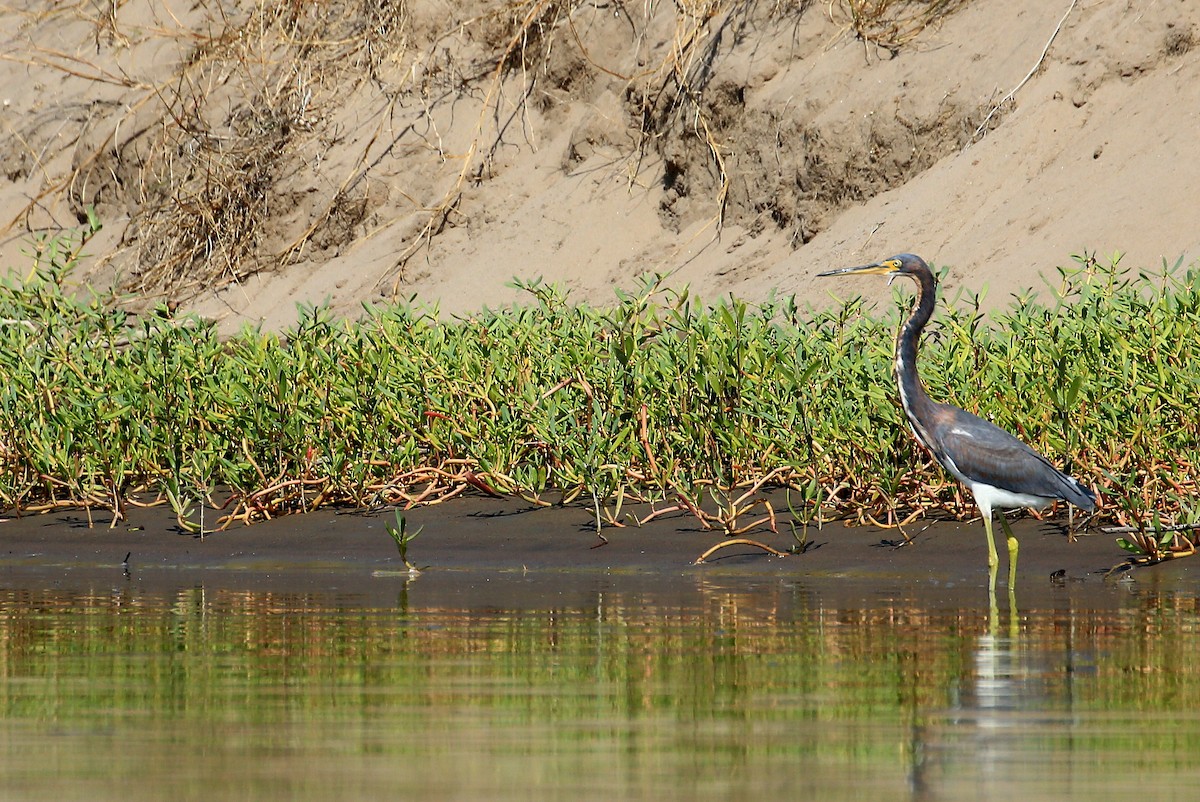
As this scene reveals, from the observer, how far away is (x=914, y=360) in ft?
29.8

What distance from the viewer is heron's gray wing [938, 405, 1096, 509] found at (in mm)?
8438

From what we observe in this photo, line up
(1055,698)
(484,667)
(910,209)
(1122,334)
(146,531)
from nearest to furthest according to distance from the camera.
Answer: (1055,698), (484,667), (1122,334), (146,531), (910,209)

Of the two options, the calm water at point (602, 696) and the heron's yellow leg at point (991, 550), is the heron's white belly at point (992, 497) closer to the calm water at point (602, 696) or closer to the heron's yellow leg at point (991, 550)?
the heron's yellow leg at point (991, 550)

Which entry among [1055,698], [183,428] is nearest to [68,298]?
[183,428]

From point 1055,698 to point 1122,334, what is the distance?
4394 millimetres

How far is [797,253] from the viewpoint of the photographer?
15219mm

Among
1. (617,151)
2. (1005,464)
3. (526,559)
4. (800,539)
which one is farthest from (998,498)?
(617,151)

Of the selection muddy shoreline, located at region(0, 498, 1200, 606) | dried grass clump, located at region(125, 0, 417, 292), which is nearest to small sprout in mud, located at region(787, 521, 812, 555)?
muddy shoreline, located at region(0, 498, 1200, 606)

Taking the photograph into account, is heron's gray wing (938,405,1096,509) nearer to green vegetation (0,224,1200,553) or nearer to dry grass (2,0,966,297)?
green vegetation (0,224,1200,553)

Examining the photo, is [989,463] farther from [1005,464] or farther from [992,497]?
[992,497]

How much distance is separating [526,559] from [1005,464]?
7.51ft

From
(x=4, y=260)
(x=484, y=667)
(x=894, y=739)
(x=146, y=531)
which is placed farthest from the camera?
(x=4, y=260)

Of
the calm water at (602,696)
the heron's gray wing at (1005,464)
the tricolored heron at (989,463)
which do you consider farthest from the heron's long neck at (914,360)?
the calm water at (602,696)

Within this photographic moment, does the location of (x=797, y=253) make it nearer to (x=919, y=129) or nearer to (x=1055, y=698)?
(x=919, y=129)
